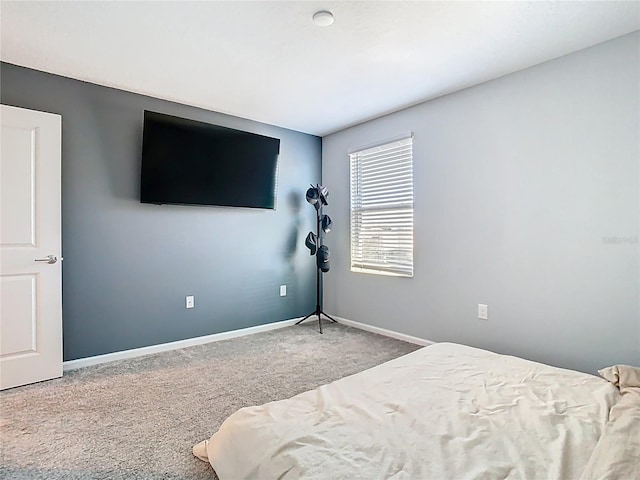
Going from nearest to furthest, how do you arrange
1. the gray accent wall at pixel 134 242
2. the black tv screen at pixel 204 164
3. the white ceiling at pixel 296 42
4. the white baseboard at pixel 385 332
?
the white ceiling at pixel 296 42 < the gray accent wall at pixel 134 242 < the black tv screen at pixel 204 164 < the white baseboard at pixel 385 332

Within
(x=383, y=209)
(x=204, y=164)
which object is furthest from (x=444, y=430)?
(x=204, y=164)

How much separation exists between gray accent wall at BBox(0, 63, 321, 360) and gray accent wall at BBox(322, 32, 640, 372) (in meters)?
1.53

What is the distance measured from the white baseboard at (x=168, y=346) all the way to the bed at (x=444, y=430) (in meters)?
1.85

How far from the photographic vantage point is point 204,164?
341cm

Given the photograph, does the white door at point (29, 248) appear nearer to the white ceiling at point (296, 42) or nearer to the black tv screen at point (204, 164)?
the white ceiling at point (296, 42)

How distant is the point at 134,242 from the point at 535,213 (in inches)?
131

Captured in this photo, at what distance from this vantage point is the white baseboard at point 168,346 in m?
2.88

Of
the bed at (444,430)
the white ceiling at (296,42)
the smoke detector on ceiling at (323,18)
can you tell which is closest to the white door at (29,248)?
the white ceiling at (296,42)

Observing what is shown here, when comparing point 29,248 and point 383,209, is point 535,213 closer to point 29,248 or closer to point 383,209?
point 383,209

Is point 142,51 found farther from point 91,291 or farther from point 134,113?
point 91,291

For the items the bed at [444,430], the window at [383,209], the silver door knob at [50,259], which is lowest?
the bed at [444,430]

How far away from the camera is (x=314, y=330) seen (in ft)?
13.0

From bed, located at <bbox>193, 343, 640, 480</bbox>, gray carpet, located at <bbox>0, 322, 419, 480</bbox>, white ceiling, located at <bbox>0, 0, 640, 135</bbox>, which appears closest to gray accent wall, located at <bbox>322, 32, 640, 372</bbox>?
white ceiling, located at <bbox>0, 0, 640, 135</bbox>

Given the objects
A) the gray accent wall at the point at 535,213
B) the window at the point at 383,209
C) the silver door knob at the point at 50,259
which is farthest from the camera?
the window at the point at 383,209
